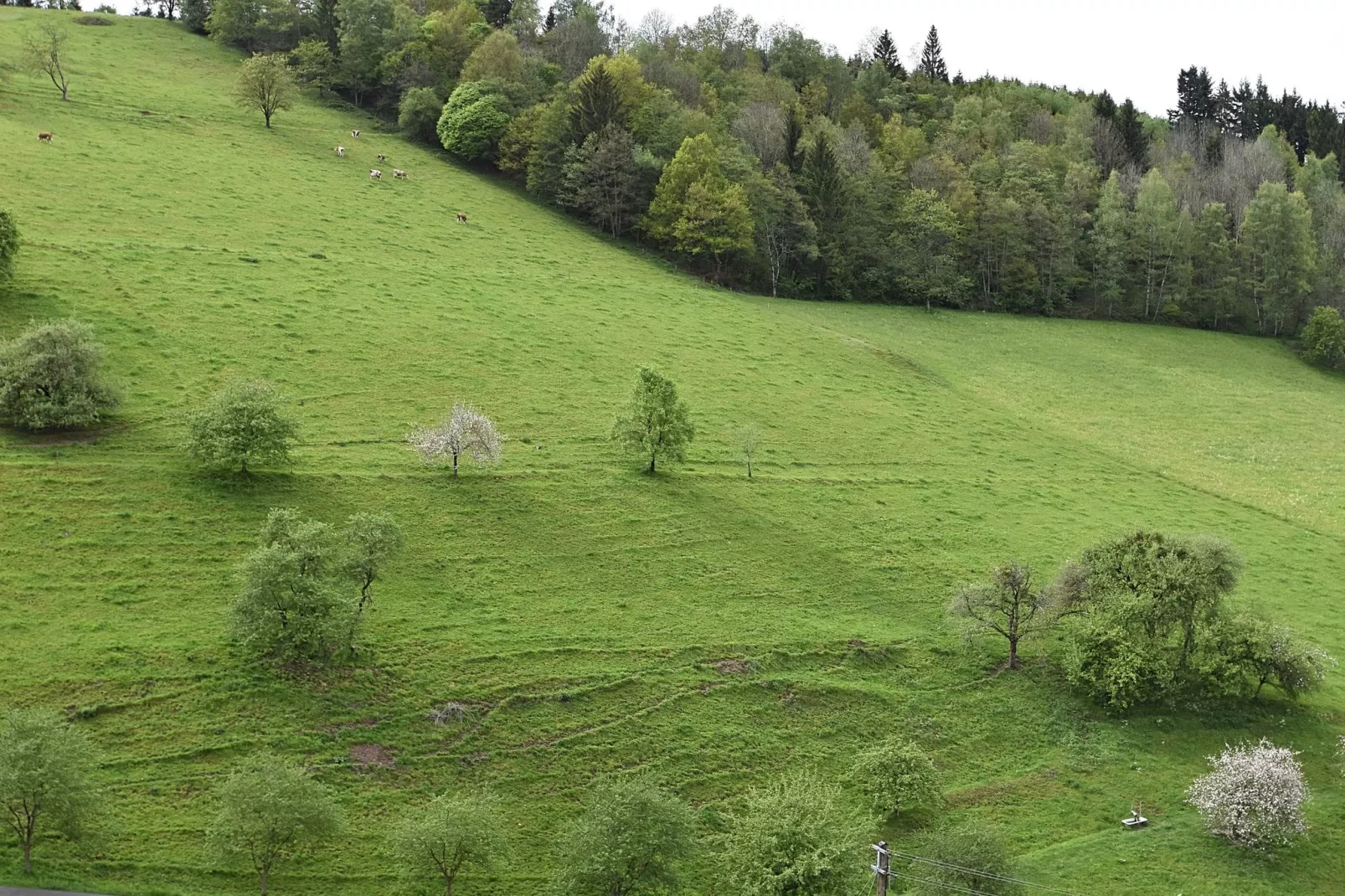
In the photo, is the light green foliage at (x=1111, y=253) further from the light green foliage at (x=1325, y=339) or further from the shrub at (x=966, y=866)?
the shrub at (x=966, y=866)

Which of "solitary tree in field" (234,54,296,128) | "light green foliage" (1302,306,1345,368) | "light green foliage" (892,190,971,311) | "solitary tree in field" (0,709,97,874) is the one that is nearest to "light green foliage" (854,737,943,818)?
"solitary tree in field" (0,709,97,874)

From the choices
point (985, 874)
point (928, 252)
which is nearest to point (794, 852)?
point (985, 874)

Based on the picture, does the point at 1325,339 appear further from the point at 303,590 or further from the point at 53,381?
the point at 53,381

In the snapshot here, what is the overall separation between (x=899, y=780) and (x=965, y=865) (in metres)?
4.94

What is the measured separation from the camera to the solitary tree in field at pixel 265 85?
377 ft

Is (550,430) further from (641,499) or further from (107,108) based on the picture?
(107,108)

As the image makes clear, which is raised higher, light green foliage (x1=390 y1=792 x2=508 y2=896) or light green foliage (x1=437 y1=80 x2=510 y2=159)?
light green foliage (x1=437 y1=80 x2=510 y2=159)

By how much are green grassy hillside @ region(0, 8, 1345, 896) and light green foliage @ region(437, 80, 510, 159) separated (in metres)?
13.1

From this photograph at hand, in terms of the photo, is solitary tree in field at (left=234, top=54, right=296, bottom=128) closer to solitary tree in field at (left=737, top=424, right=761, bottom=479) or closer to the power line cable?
solitary tree in field at (left=737, top=424, right=761, bottom=479)

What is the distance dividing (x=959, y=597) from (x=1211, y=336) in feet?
241

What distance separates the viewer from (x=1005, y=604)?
5441cm

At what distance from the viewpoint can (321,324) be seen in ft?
246

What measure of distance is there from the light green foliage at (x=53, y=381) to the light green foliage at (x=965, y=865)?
143ft

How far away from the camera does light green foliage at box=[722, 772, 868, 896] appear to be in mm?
37344
